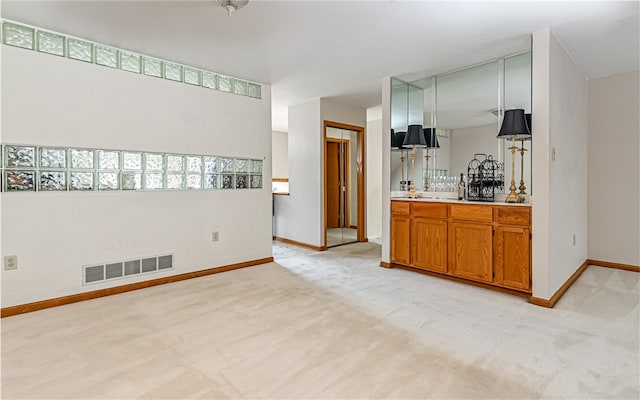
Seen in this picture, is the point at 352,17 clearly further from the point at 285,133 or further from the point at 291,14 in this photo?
the point at 285,133

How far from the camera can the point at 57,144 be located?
10.2 feet

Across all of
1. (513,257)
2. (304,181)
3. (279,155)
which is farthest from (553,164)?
(279,155)

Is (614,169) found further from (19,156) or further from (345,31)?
(19,156)

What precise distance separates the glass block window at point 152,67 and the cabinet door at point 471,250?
359 cm

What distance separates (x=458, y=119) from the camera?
4043 mm

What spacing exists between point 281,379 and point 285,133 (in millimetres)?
7680

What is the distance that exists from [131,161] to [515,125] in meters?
3.80

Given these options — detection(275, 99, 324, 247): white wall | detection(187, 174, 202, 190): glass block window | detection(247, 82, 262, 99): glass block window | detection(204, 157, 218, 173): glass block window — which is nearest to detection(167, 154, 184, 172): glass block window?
detection(187, 174, 202, 190): glass block window

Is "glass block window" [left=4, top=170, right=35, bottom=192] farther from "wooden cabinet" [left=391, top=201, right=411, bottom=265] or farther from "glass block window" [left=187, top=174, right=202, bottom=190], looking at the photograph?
"wooden cabinet" [left=391, top=201, right=411, bottom=265]

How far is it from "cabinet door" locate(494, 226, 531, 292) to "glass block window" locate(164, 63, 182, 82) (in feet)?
12.4

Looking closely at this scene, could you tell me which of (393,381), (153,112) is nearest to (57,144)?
(153,112)

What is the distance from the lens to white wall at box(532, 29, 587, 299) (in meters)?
3.03

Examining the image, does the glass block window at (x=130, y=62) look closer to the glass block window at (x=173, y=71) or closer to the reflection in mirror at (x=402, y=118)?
the glass block window at (x=173, y=71)

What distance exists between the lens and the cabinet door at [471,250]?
347 cm
